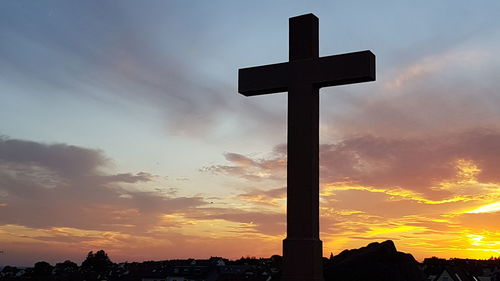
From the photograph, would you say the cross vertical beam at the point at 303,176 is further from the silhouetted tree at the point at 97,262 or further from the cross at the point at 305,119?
the silhouetted tree at the point at 97,262

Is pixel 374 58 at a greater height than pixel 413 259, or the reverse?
pixel 374 58

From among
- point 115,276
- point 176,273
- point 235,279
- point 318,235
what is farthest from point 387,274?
point 115,276

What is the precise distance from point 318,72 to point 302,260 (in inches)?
135

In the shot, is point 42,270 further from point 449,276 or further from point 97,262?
point 449,276

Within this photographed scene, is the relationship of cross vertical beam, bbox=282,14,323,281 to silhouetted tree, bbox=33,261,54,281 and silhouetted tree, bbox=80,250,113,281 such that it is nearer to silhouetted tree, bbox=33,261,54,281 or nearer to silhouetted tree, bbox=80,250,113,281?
silhouetted tree, bbox=33,261,54,281

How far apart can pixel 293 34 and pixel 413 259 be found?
39.5ft

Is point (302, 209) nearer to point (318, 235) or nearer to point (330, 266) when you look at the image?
point (318, 235)

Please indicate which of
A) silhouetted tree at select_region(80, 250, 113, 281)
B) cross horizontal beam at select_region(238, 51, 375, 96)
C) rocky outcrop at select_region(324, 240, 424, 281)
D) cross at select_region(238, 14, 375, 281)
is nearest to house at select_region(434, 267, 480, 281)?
rocky outcrop at select_region(324, 240, 424, 281)

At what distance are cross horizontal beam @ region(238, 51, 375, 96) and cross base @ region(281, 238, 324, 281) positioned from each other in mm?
2938

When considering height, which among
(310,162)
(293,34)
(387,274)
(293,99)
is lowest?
(387,274)

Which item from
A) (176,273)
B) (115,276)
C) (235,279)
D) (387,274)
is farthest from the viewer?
(115,276)

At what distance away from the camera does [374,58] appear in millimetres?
12148

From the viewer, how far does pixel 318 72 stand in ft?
40.1

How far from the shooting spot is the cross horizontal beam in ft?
39.2
